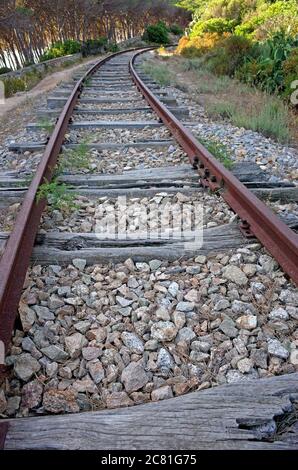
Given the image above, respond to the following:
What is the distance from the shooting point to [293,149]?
5.03m

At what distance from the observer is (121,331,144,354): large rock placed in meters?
1.97

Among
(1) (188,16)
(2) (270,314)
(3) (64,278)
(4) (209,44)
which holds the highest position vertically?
(1) (188,16)

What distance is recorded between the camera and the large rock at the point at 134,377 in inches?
70.4

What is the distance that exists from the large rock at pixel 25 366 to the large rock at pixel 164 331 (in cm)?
56

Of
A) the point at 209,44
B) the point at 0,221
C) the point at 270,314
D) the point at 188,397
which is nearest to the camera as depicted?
the point at 188,397

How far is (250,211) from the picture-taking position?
283cm

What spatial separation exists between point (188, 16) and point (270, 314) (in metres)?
58.2

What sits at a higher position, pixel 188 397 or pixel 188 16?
pixel 188 16

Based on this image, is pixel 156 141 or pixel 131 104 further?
pixel 131 104

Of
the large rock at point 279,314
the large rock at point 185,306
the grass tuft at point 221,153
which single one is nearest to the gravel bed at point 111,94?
the grass tuft at point 221,153

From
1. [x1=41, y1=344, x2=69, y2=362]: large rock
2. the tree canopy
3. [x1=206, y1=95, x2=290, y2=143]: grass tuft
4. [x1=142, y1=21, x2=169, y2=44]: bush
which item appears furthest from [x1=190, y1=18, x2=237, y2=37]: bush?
[x1=41, y1=344, x2=69, y2=362]: large rock

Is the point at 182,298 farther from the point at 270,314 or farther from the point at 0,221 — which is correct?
the point at 0,221

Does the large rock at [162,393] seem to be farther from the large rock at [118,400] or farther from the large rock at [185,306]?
the large rock at [185,306]
